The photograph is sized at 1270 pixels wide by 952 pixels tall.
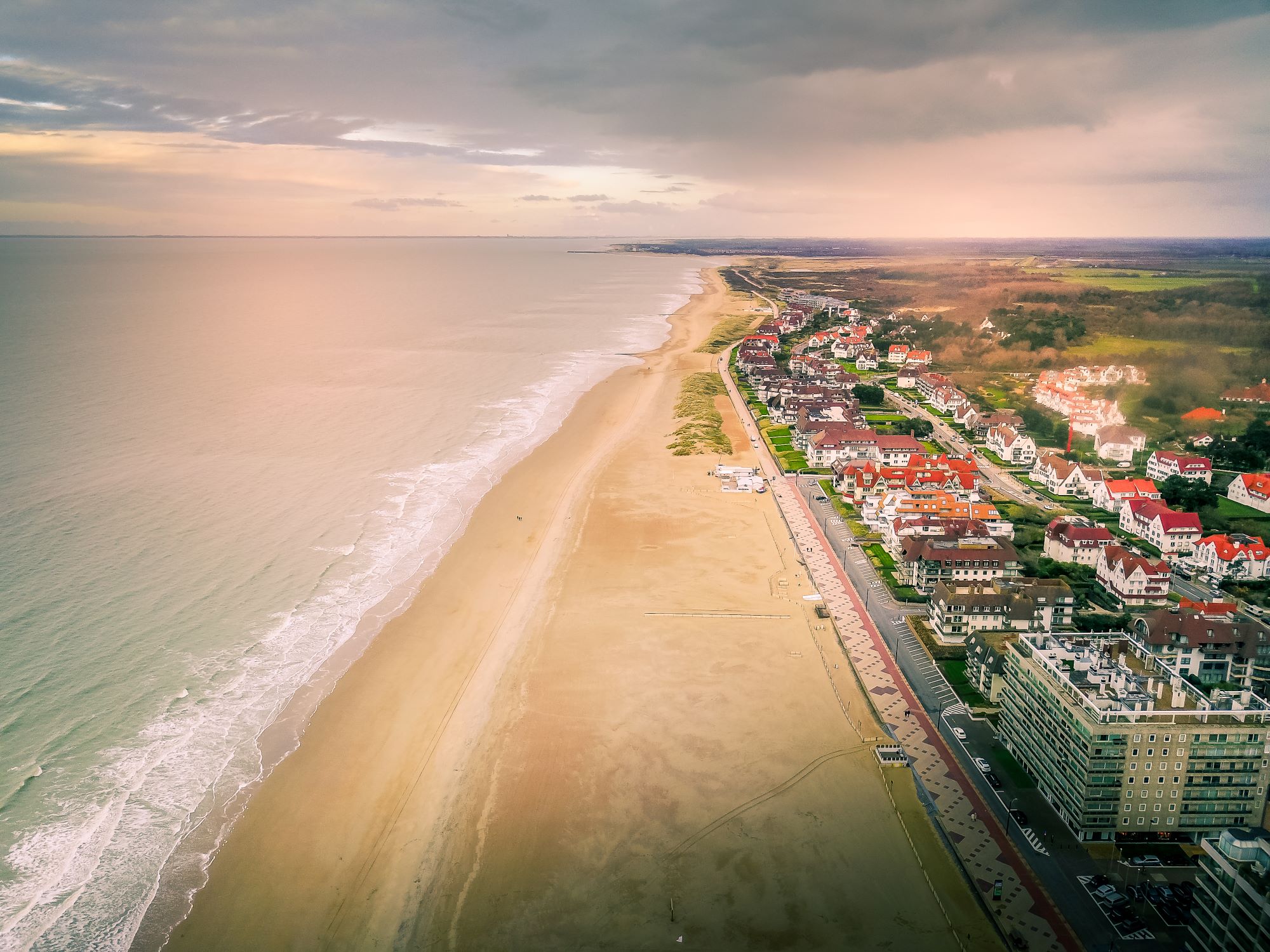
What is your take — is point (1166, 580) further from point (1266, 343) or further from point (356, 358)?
point (356, 358)

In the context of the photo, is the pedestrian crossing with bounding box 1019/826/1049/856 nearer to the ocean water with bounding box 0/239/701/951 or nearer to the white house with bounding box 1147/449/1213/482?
the ocean water with bounding box 0/239/701/951

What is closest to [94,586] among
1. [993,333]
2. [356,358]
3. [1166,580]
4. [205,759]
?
[205,759]

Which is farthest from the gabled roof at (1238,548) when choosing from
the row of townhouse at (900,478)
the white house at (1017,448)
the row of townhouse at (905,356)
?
the row of townhouse at (905,356)

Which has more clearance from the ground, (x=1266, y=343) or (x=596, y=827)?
(x=1266, y=343)

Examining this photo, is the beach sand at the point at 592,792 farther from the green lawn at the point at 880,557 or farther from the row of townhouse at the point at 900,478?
the row of townhouse at the point at 900,478

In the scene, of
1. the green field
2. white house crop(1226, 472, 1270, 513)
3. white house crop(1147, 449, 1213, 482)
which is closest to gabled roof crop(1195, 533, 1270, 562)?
white house crop(1226, 472, 1270, 513)
